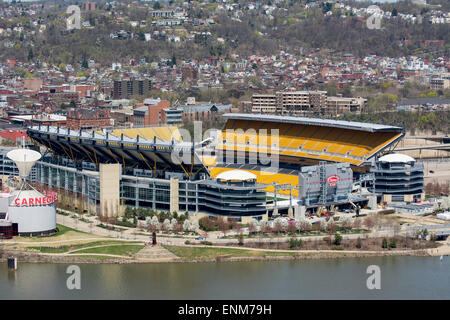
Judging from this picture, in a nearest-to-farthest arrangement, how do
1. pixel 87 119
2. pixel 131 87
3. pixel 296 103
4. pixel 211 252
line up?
pixel 211 252
pixel 87 119
pixel 296 103
pixel 131 87

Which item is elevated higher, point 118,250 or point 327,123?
point 327,123

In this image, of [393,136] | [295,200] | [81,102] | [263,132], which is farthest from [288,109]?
[295,200]

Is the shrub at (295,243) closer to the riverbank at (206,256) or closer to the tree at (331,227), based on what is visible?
the riverbank at (206,256)

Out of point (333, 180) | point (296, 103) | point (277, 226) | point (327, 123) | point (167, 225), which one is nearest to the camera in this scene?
point (277, 226)

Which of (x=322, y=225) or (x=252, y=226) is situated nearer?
(x=252, y=226)

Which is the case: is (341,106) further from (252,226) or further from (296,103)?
(252,226)

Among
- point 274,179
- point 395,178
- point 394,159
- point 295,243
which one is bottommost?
point 295,243

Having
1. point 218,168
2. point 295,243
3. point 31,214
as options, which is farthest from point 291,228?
point 218,168
